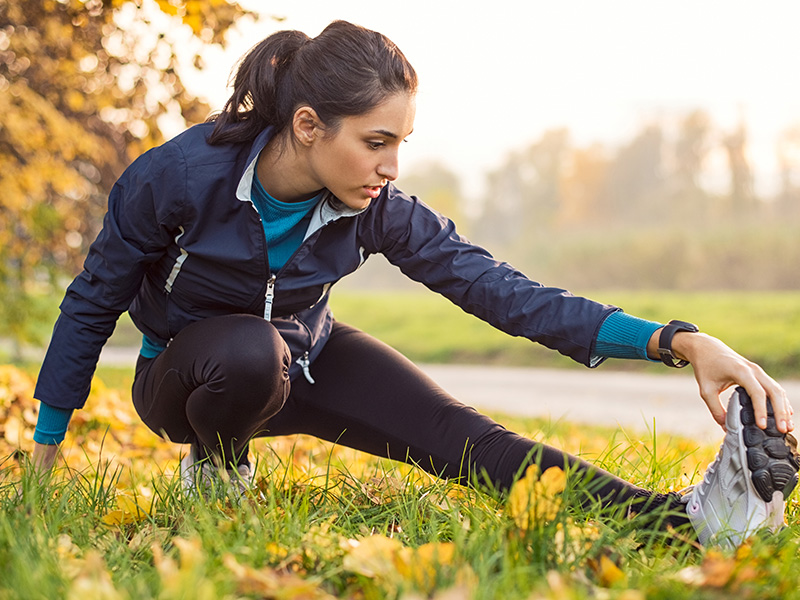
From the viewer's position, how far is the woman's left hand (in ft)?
5.30

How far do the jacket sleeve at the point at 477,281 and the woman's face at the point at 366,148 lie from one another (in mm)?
236

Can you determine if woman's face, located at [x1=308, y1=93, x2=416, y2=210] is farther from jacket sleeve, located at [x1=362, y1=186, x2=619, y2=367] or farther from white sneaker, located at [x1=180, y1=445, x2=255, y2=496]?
white sneaker, located at [x1=180, y1=445, x2=255, y2=496]

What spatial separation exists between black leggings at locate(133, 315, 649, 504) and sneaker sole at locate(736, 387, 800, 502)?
0.28m

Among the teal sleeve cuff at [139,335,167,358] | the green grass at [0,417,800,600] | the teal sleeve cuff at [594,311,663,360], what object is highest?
the teal sleeve cuff at [594,311,663,360]

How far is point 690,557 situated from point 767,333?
9125mm

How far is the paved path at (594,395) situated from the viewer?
654 centimetres

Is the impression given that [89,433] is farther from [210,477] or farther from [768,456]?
[768,456]

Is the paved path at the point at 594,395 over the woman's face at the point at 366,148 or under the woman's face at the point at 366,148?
under

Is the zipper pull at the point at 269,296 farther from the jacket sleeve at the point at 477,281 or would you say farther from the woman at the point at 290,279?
the jacket sleeve at the point at 477,281

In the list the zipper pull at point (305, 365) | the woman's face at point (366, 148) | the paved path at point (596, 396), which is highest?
the woman's face at point (366, 148)

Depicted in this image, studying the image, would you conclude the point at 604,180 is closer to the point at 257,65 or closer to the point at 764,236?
the point at 764,236

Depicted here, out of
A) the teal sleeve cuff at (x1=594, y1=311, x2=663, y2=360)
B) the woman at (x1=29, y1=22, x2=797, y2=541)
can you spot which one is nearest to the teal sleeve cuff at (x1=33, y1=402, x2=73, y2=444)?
the woman at (x1=29, y1=22, x2=797, y2=541)

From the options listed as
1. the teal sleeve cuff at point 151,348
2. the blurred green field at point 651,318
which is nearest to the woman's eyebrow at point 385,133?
the teal sleeve cuff at point 151,348

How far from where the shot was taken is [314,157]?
1.98 meters
